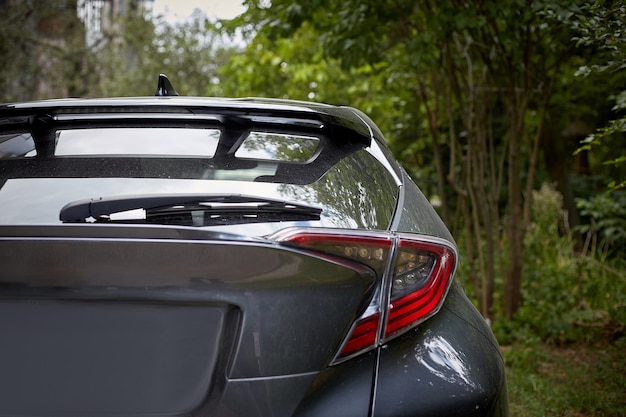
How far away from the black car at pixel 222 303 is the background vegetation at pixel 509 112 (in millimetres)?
1905

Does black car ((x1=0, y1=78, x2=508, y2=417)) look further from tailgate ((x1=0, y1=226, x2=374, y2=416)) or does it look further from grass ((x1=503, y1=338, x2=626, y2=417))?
grass ((x1=503, y1=338, x2=626, y2=417))

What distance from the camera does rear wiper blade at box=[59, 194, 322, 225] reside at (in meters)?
1.62

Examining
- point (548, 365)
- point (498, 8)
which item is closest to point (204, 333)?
point (498, 8)

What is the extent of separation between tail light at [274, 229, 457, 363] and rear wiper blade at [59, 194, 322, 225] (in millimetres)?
67

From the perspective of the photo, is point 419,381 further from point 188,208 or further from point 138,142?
point 138,142

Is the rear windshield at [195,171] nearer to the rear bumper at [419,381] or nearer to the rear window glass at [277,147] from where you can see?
the rear window glass at [277,147]

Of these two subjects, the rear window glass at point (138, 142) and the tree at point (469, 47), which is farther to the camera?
the tree at point (469, 47)

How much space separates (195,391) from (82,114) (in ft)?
3.09

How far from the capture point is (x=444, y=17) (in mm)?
5023

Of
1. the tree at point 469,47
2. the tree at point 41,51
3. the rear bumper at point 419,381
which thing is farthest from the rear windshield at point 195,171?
the tree at point 41,51

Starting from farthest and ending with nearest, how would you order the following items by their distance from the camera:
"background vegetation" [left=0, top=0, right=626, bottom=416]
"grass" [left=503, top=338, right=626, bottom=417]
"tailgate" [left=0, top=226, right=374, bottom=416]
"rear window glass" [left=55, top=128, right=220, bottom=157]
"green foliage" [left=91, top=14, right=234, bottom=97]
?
"green foliage" [left=91, top=14, right=234, bottom=97]
"background vegetation" [left=0, top=0, right=626, bottom=416]
"grass" [left=503, top=338, right=626, bottom=417]
"rear window glass" [left=55, top=128, right=220, bottom=157]
"tailgate" [left=0, top=226, right=374, bottom=416]

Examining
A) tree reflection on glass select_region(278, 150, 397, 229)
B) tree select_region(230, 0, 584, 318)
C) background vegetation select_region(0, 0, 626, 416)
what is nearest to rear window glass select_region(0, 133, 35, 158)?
tree reflection on glass select_region(278, 150, 397, 229)

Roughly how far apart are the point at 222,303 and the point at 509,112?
5094mm

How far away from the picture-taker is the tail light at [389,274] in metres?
1.66
